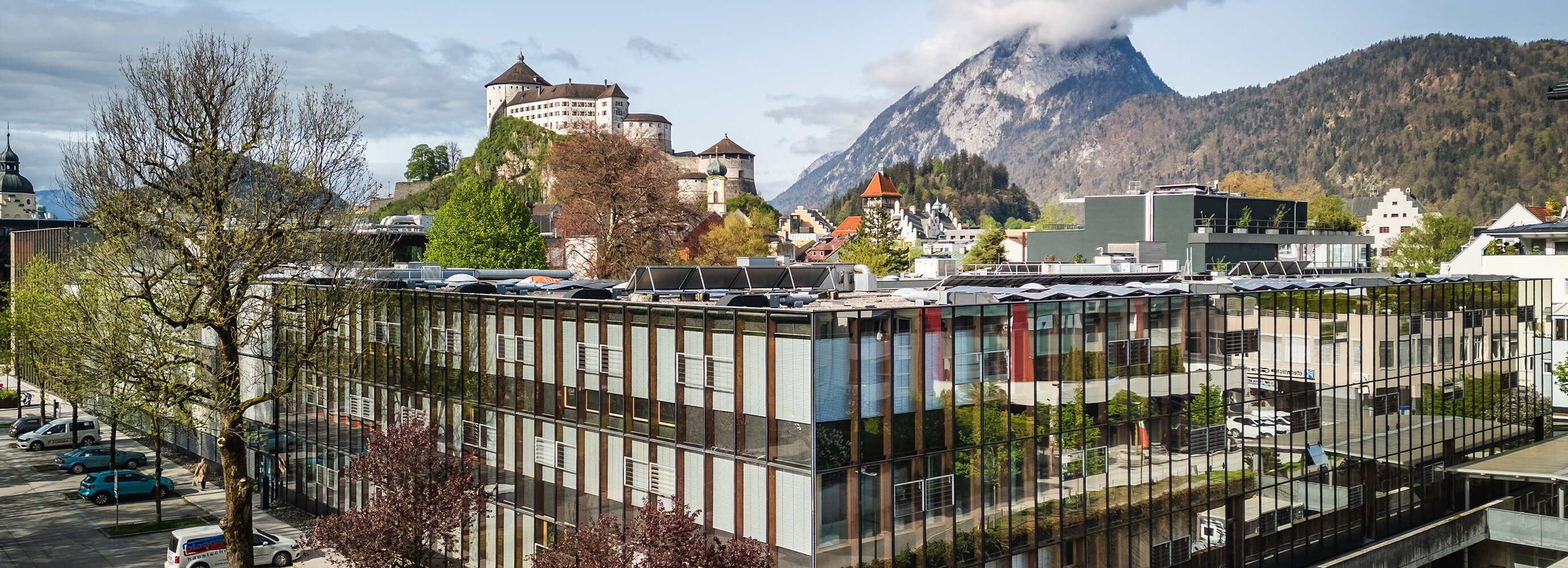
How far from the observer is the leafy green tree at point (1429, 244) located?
112375 mm

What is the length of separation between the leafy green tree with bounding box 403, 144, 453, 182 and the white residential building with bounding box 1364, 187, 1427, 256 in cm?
15331

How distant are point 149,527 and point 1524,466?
43973 mm

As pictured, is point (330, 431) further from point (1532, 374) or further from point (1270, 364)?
point (1532, 374)

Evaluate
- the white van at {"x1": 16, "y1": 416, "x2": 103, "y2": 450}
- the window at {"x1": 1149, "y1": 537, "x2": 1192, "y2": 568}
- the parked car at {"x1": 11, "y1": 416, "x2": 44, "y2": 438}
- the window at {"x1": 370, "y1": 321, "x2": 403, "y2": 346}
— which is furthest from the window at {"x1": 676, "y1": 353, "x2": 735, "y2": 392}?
the parked car at {"x1": 11, "y1": 416, "x2": 44, "y2": 438}

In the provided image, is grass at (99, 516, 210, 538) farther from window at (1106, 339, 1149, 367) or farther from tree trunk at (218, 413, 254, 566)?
window at (1106, 339, 1149, 367)

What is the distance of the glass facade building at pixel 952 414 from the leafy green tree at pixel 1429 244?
9007 centimetres

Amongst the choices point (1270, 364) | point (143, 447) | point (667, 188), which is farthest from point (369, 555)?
point (667, 188)

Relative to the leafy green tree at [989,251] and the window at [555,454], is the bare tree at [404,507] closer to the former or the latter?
the window at [555,454]

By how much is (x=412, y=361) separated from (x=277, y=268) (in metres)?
4.15

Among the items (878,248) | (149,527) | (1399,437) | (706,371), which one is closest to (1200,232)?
(878,248)

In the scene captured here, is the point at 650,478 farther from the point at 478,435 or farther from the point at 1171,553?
the point at 1171,553

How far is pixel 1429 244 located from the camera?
384ft

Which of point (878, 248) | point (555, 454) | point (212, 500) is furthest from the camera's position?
point (878, 248)

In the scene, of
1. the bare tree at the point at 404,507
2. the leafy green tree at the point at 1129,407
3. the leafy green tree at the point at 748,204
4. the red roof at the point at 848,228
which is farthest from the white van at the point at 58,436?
the red roof at the point at 848,228
